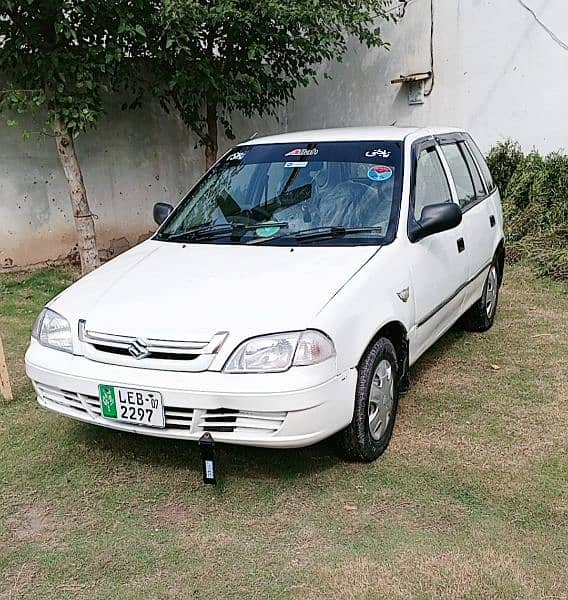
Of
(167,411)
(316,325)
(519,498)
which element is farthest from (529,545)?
(167,411)

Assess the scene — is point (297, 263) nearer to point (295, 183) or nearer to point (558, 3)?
point (295, 183)

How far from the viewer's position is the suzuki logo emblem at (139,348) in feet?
10.2

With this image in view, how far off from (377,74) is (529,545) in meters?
8.28

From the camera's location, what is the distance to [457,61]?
29.6 feet

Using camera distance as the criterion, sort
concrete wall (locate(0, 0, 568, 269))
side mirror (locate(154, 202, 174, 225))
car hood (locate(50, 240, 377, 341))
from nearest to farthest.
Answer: car hood (locate(50, 240, 377, 341)) → side mirror (locate(154, 202, 174, 225)) → concrete wall (locate(0, 0, 568, 269))

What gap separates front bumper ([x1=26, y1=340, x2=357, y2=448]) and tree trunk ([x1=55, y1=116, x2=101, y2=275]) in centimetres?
453

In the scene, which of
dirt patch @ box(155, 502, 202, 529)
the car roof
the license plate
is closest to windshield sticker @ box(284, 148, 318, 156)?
the car roof

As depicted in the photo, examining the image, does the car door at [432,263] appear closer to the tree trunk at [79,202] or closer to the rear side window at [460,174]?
the rear side window at [460,174]

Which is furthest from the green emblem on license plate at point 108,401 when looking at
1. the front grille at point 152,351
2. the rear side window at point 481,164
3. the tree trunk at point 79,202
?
the tree trunk at point 79,202

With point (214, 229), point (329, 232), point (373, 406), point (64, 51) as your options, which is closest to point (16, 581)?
point (373, 406)

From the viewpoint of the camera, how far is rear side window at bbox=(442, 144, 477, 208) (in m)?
4.91

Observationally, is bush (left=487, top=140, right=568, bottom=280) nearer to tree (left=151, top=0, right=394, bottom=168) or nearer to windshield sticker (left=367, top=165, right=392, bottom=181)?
tree (left=151, top=0, right=394, bottom=168)

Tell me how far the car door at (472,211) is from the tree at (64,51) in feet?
10.2

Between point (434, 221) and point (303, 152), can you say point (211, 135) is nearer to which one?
point (303, 152)
